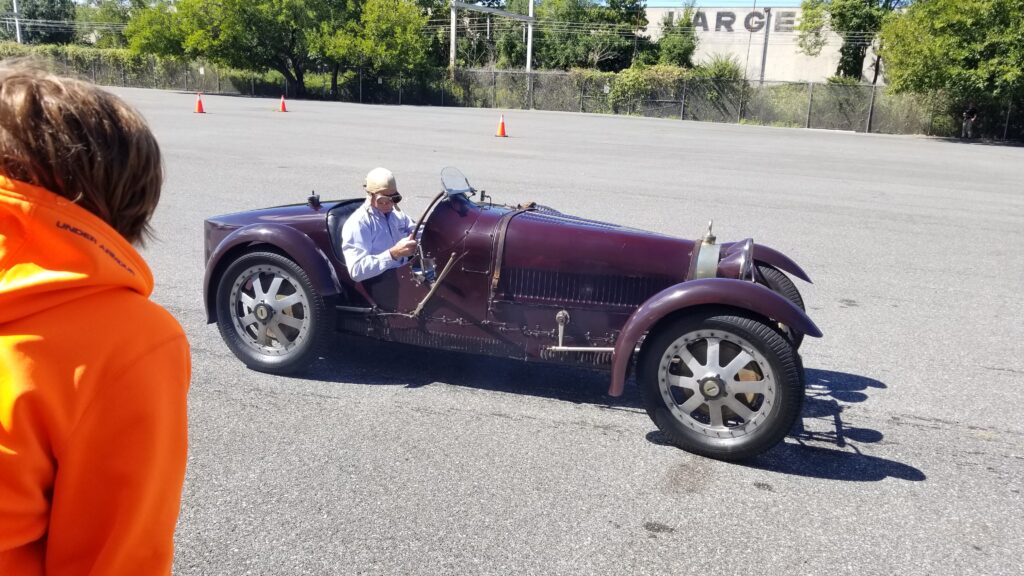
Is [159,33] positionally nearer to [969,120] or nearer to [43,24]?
[43,24]

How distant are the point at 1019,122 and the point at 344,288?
36196mm

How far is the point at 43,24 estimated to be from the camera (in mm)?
81500

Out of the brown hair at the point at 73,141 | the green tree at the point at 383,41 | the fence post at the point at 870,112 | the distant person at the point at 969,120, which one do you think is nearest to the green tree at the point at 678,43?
the green tree at the point at 383,41

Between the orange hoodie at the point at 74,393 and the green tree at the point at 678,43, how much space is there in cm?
6680

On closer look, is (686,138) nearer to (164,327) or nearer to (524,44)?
(164,327)

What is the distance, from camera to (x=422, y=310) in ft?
15.2

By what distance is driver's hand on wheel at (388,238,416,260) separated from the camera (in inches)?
174

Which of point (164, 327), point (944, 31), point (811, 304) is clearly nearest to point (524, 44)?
point (944, 31)

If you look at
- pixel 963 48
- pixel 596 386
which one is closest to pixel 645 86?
pixel 963 48

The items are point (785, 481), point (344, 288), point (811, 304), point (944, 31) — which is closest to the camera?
point (785, 481)

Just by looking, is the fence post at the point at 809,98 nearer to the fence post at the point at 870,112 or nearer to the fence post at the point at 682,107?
the fence post at the point at 870,112

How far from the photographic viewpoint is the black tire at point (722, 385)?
3738 millimetres

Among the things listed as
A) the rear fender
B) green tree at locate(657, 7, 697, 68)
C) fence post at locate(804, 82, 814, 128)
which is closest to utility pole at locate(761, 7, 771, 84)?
green tree at locate(657, 7, 697, 68)

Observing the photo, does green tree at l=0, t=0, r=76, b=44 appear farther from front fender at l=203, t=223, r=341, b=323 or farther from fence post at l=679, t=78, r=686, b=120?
front fender at l=203, t=223, r=341, b=323
